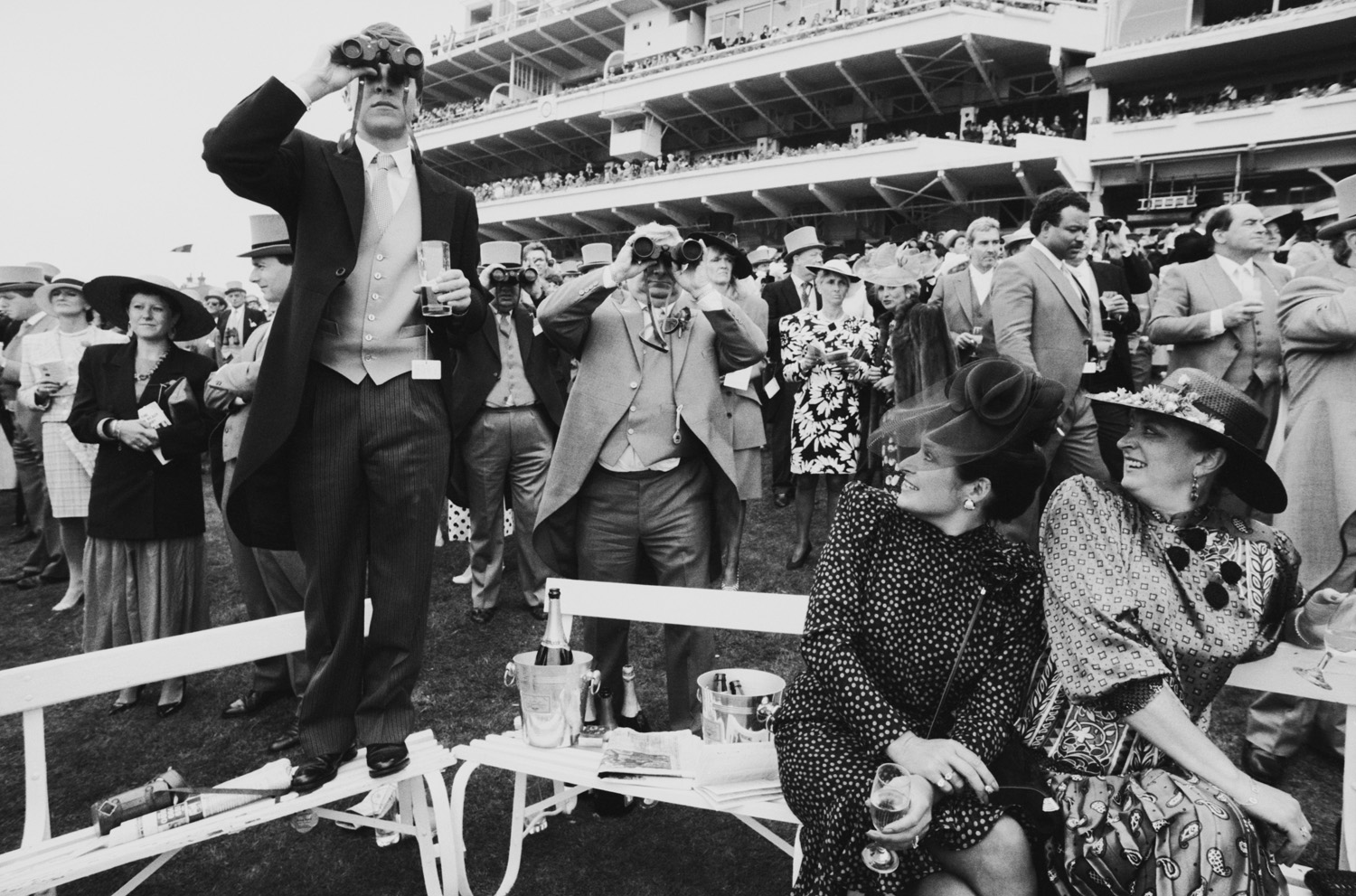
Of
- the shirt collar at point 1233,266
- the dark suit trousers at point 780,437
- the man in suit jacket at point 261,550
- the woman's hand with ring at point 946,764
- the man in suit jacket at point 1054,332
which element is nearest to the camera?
the woman's hand with ring at point 946,764

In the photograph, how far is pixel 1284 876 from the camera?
2.14 m

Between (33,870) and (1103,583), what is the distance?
2713 millimetres

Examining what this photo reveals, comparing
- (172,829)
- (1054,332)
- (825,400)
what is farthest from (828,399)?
(172,829)

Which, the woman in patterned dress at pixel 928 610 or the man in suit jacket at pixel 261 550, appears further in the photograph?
the man in suit jacket at pixel 261 550

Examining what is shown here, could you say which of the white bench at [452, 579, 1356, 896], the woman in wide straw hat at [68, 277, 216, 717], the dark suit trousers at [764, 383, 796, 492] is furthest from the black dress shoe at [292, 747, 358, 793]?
the dark suit trousers at [764, 383, 796, 492]

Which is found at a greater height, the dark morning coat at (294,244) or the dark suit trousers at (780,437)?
the dark morning coat at (294,244)

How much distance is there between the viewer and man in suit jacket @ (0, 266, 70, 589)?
21.0 ft

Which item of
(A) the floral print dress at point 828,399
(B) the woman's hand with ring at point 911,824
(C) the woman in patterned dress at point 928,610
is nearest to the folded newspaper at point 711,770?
(C) the woman in patterned dress at point 928,610

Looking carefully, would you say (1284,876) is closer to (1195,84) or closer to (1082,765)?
(1082,765)

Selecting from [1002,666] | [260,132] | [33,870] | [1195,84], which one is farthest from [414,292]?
[1195,84]

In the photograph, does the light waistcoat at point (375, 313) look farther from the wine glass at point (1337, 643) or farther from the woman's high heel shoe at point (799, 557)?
the woman's high heel shoe at point (799, 557)

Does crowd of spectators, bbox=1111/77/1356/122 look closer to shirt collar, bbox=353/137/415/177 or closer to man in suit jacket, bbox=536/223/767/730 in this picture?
man in suit jacket, bbox=536/223/767/730

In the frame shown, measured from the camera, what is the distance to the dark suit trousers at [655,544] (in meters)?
3.34

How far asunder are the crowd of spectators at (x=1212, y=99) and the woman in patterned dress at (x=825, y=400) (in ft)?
56.7
